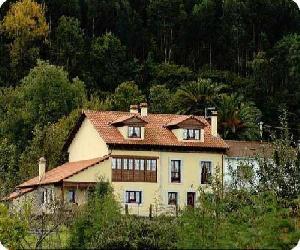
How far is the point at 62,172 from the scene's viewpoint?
4791 cm

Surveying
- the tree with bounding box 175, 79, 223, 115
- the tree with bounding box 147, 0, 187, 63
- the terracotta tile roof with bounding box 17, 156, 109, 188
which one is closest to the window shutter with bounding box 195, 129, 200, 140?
the terracotta tile roof with bounding box 17, 156, 109, 188

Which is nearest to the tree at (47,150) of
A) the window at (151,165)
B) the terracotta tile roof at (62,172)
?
the terracotta tile roof at (62,172)

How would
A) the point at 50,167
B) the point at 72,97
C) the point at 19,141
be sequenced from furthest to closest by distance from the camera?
the point at 72,97 < the point at 19,141 < the point at 50,167

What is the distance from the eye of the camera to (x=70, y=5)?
75.8m

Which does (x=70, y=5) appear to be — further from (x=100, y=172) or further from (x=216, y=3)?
(x=100, y=172)

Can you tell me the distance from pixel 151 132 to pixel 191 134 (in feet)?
5.70

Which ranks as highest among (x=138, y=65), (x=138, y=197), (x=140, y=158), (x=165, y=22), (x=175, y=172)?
(x=165, y=22)

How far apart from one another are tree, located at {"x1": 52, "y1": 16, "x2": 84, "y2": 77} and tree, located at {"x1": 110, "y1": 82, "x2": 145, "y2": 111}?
8.68m

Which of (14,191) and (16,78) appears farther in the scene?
(16,78)

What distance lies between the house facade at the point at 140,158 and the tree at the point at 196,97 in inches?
499

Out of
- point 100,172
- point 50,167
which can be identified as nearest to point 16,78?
point 50,167

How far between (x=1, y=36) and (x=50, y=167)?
19272mm

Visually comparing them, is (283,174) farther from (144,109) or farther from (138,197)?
(144,109)

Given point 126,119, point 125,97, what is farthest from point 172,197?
point 125,97
